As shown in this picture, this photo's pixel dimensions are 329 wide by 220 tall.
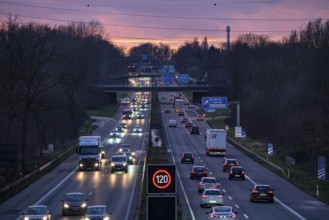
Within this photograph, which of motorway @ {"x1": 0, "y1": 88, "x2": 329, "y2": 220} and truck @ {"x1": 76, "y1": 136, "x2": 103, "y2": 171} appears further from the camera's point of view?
truck @ {"x1": 76, "y1": 136, "x2": 103, "y2": 171}

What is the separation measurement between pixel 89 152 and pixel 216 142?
20.9m

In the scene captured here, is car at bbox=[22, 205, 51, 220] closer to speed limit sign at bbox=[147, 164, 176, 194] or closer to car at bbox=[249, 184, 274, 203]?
car at bbox=[249, 184, 274, 203]

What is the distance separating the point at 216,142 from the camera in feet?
271

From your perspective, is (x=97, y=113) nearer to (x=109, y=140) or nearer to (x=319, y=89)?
(x=109, y=140)

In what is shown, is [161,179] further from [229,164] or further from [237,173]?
[229,164]

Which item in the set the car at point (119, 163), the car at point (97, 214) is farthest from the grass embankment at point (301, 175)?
the car at point (97, 214)

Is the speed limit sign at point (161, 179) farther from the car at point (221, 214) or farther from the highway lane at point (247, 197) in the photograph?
the highway lane at point (247, 197)

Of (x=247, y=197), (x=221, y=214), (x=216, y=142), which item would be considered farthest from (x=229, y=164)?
(x=221, y=214)

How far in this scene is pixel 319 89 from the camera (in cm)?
9156

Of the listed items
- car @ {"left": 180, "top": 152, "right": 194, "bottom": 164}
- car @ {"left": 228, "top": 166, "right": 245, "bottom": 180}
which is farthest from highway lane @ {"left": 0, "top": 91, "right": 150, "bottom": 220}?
car @ {"left": 228, "top": 166, "right": 245, "bottom": 180}

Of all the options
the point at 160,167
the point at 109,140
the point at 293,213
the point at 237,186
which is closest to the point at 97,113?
the point at 109,140

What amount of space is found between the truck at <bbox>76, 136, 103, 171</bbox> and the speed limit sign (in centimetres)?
4969

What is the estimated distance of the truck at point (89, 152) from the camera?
65.3 m

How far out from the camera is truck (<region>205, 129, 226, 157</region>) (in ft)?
266
